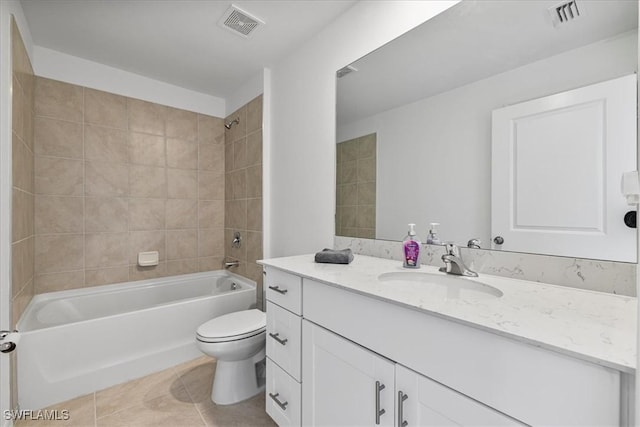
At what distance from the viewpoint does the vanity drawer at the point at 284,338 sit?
1.23 metres

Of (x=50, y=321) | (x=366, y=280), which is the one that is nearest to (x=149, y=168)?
(x=50, y=321)

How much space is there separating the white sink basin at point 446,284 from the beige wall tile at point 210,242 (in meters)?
2.28

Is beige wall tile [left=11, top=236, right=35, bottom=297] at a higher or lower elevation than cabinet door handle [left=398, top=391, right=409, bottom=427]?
higher

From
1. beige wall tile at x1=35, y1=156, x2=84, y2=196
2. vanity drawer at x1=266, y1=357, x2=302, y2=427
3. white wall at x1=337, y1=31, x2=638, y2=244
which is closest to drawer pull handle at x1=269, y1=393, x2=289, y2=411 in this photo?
vanity drawer at x1=266, y1=357, x2=302, y2=427

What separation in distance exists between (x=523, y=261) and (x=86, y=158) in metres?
3.04

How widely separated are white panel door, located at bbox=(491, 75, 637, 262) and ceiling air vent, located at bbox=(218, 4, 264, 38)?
5.03ft

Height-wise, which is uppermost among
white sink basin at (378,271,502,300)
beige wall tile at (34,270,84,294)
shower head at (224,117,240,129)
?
shower head at (224,117,240,129)

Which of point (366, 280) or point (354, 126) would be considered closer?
point (366, 280)

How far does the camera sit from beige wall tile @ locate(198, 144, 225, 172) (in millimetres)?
2943

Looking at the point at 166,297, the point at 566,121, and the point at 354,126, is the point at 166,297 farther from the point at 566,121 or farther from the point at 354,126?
the point at 566,121

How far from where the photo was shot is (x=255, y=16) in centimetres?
178

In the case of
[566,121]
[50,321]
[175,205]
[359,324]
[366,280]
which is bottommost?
[50,321]

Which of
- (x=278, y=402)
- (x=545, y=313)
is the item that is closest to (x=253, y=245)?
(x=278, y=402)

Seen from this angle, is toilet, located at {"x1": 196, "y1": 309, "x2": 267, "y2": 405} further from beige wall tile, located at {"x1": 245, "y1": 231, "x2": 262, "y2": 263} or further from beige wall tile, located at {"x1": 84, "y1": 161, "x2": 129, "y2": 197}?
beige wall tile, located at {"x1": 84, "y1": 161, "x2": 129, "y2": 197}
